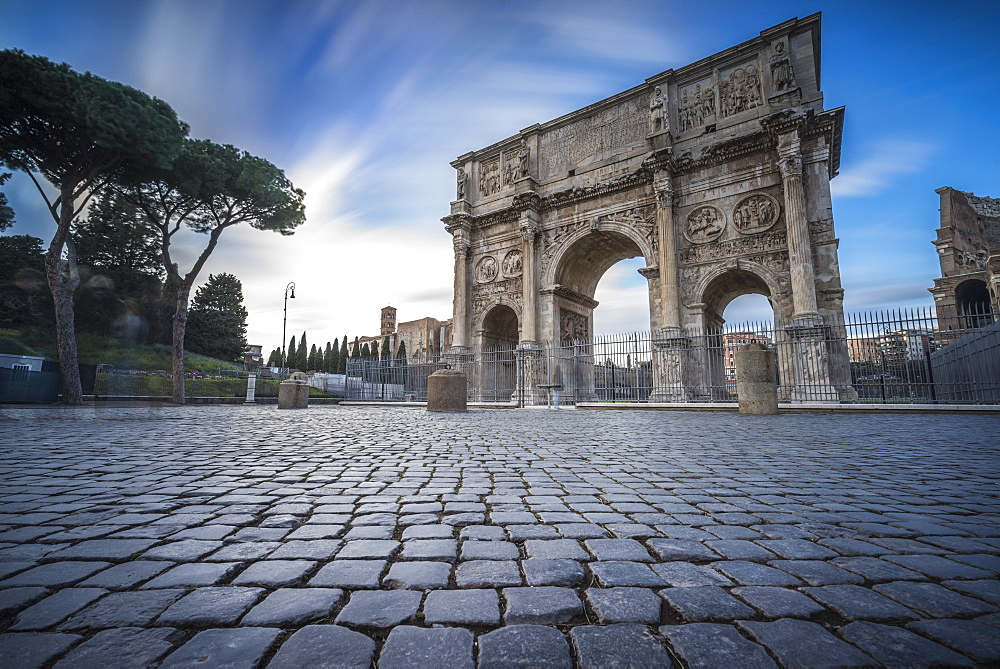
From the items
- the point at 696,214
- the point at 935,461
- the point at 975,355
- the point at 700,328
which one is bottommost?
the point at 935,461

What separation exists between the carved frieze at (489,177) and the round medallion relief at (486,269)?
3.51 meters

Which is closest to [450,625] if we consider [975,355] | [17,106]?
[975,355]

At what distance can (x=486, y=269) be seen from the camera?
23328mm

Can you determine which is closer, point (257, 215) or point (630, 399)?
point (630, 399)

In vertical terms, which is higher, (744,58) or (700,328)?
(744,58)

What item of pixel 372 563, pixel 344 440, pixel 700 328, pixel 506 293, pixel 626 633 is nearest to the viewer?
pixel 626 633

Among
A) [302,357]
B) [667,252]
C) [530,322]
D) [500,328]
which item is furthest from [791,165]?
[302,357]

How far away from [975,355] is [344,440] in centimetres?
1553

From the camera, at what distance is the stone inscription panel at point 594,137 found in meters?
20.0

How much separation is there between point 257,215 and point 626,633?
2357 centimetres

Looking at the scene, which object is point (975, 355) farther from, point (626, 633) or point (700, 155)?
point (626, 633)

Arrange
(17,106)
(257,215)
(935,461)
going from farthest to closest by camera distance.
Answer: (257,215) → (17,106) → (935,461)

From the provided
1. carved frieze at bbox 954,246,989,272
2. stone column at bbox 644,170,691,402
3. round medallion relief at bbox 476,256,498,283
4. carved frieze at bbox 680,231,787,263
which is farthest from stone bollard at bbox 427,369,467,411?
carved frieze at bbox 954,246,989,272

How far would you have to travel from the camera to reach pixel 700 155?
58.0ft
